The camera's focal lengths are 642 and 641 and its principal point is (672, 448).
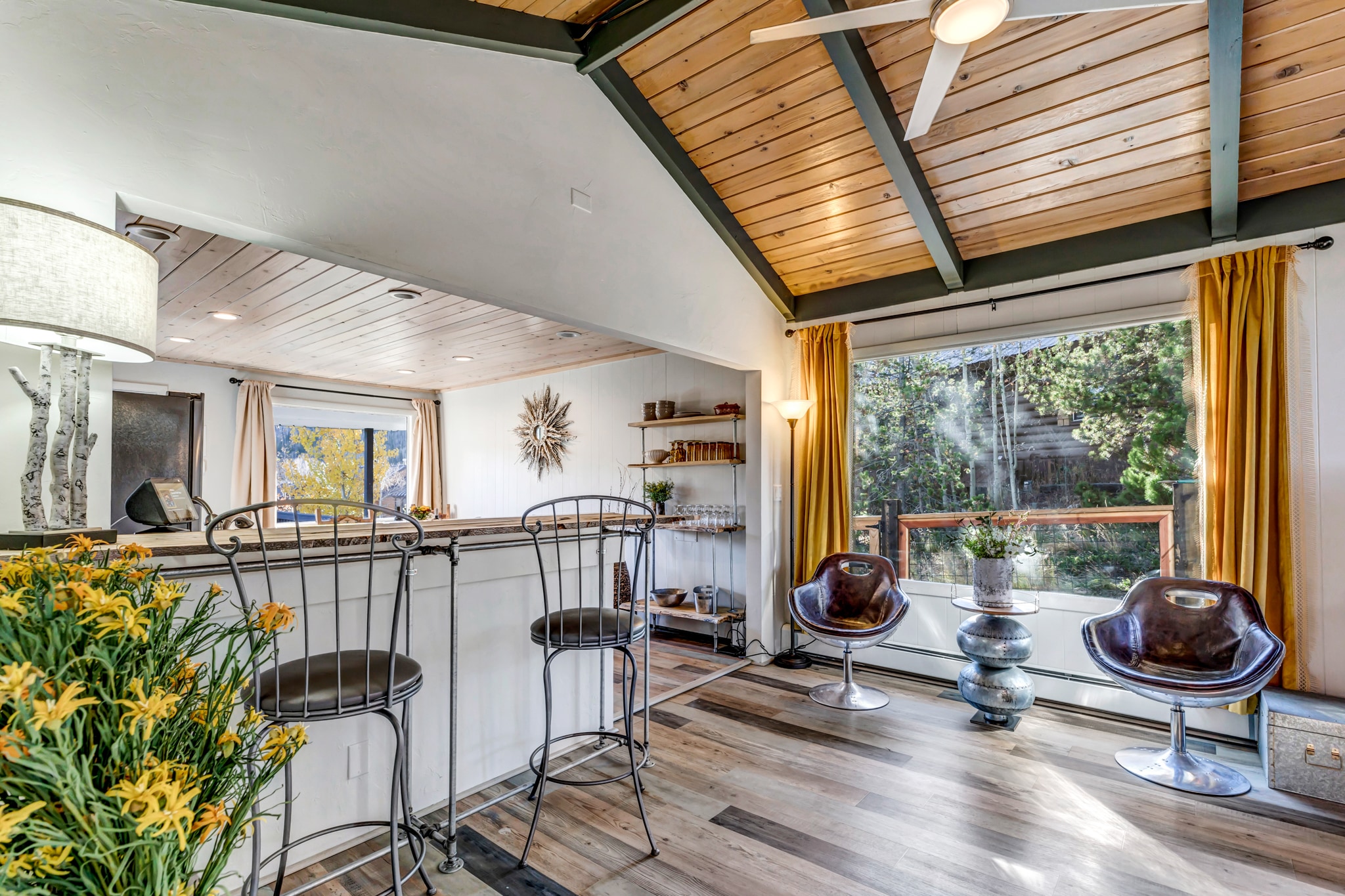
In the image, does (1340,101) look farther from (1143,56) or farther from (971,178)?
(971,178)

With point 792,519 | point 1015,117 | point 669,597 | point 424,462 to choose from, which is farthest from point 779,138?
point 424,462

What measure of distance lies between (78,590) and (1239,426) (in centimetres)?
414

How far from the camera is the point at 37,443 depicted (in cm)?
147

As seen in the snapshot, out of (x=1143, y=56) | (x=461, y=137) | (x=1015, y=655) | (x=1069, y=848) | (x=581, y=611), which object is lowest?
(x=1069, y=848)

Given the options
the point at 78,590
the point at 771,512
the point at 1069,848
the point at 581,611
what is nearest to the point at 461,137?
the point at 581,611

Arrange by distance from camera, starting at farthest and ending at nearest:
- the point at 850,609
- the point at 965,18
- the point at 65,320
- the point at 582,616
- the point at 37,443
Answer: the point at 850,609
the point at 582,616
the point at 965,18
the point at 37,443
the point at 65,320

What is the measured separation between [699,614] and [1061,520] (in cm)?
248

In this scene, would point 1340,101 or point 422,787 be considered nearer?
point 422,787

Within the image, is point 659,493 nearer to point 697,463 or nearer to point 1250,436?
point 697,463

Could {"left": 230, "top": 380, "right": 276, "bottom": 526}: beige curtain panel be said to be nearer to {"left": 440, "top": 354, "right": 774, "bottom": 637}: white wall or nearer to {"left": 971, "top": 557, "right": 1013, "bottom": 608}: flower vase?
{"left": 440, "top": 354, "right": 774, "bottom": 637}: white wall

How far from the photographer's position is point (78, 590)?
546mm

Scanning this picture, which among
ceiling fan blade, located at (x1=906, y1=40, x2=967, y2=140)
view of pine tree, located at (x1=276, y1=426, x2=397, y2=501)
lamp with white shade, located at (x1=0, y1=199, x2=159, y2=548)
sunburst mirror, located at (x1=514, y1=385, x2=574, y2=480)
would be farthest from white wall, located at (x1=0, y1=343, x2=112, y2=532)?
view of pine tree, located at (x1=276, y1=426, x2=397, y2=501)

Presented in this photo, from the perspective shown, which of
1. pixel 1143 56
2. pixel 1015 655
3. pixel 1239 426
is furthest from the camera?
pixel 1015 655

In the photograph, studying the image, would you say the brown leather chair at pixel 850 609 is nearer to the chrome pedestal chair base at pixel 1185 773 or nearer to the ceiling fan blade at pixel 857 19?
the chrome pedestal chair base at pixel 1185 773
